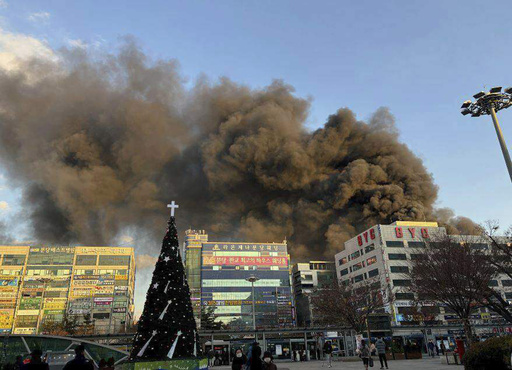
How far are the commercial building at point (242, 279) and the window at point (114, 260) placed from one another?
1705 centimetres

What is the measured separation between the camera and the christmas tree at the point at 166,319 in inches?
463

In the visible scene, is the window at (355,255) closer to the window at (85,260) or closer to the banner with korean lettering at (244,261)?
the banner with korean lettering at (244,261)

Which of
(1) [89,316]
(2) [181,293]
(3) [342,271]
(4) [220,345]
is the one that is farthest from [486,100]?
(1) [89,316]

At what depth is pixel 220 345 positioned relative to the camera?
153ft

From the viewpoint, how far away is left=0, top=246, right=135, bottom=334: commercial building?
285 feet

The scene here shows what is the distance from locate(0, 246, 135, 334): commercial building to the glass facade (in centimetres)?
2232

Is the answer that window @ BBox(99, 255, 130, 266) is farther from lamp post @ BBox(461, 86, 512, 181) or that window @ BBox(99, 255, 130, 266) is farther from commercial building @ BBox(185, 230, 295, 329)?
lamp post @ BBox(461, 86, 512, 181)

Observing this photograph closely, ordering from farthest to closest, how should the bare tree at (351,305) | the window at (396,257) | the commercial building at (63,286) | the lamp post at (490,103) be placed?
the commercial building at (63,286)
the window at (396,257)
the bare tree at (351,305)
the lamp post at (490,103)

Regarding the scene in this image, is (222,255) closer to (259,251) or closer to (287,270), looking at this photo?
(259,251)

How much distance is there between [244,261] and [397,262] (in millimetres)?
40127

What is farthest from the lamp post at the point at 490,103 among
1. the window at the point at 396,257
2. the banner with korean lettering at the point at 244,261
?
the banner with korean lettering at the point at 244,261

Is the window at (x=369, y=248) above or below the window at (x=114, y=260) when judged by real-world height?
below

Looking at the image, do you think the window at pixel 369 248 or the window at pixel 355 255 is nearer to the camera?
the window at pixel 369 248

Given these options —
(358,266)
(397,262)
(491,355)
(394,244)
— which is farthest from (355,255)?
(491,355)
